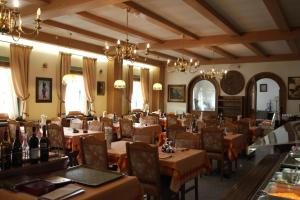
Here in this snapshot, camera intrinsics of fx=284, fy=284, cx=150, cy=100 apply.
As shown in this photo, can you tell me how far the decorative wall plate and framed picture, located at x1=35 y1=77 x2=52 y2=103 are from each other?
315 inches

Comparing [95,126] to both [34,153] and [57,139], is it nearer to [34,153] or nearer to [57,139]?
[57,139]

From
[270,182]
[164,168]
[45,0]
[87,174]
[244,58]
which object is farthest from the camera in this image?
[244,58]

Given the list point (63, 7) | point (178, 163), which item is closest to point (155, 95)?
point (63, 7)

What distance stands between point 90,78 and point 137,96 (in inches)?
155

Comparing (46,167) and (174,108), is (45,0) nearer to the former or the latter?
(46,167)

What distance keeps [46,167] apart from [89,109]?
28.3ft

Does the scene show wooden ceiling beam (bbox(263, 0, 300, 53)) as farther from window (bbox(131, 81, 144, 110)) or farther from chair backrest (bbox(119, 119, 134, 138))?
window (bbox(131, 81, 144, 110))

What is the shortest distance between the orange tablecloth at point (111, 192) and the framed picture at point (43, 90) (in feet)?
24.6

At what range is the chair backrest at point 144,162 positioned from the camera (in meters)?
3.52

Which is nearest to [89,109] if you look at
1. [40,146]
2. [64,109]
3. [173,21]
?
[64,109]

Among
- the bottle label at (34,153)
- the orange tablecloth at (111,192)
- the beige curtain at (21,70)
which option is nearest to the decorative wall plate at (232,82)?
the beige curtain at (21,70)

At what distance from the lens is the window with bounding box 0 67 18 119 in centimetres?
841

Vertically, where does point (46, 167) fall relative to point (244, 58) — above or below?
below

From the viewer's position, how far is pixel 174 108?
15.0 meters
